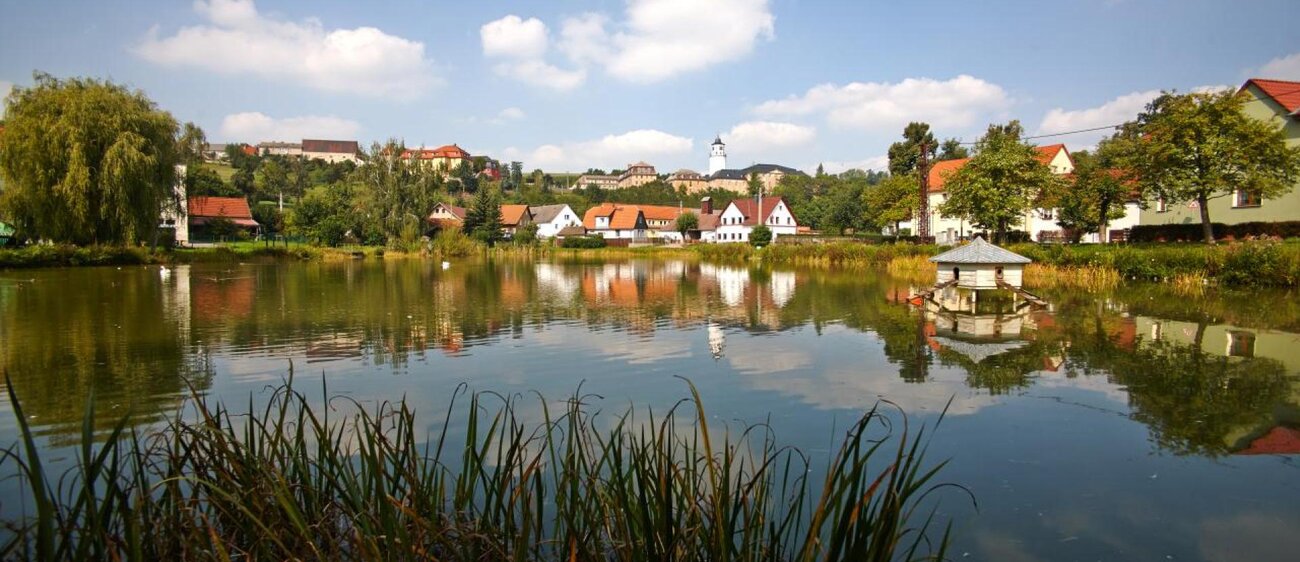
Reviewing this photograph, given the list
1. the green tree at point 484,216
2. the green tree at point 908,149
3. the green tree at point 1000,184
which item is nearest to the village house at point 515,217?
the green tree at point 484,216

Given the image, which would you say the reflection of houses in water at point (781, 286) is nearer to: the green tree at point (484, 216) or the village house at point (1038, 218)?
the village house at point (1038, 218)

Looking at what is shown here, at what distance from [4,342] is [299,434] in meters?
14.9

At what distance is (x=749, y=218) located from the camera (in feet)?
339

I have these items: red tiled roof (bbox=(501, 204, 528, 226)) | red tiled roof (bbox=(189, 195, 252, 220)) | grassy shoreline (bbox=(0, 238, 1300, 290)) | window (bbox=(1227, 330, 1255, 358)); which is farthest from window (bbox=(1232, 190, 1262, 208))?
red tiled roof (bbox=(501, 204, 528, 226))

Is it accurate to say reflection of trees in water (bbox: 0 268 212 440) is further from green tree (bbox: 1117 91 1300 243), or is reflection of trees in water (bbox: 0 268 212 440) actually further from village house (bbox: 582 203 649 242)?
village house (bbox: 582 203 649 242)

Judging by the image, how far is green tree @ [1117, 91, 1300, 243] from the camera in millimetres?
30344

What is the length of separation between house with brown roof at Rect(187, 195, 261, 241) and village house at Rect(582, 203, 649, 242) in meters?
47.1

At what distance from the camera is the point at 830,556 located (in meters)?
3.33

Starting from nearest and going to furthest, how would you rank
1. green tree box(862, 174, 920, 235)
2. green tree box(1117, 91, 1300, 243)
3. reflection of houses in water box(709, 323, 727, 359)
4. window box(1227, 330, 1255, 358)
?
1. window box(1227, 330, 1255, 358)
2. reflection of houses in water box(709, 323, 727, 359)
3. green tree box(1117, 91, 1300, 243)
4. green tree box(862, 174, 920, 235)

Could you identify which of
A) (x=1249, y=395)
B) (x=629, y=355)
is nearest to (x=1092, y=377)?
(x=1249, y=395)

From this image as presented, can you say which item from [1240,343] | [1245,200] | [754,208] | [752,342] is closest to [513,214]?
[754,208]

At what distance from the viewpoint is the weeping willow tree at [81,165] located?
40.0 metres

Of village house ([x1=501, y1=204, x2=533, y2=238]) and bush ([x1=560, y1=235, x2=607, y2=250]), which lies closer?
bush ([x1=560, y1=235, x2=607, y2=250])

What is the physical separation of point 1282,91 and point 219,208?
89.3 metres
